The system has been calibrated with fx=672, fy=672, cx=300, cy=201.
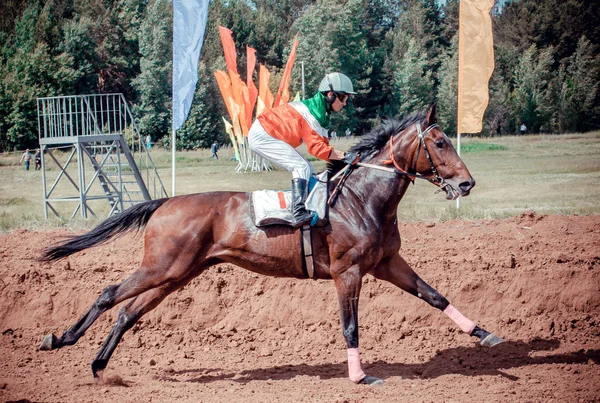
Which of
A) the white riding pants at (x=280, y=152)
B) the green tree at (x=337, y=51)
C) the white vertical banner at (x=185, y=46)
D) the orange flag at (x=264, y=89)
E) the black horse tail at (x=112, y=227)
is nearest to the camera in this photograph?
the white riding pants at (x=280, y=152)

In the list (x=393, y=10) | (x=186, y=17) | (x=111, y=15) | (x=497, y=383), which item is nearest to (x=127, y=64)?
(x=111, y=15)

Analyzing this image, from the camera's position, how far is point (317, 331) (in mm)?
8164

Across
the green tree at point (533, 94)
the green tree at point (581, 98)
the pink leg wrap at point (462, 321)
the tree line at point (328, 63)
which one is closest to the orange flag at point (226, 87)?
the tree line at point (328, 63)

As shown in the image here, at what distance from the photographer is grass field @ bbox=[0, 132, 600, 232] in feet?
50.7

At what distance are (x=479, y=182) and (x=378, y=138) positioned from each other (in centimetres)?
1762

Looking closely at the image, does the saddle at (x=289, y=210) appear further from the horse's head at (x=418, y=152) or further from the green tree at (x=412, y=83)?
the green tree at (x=412, y=83)

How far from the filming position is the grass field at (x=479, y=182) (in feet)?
50.7

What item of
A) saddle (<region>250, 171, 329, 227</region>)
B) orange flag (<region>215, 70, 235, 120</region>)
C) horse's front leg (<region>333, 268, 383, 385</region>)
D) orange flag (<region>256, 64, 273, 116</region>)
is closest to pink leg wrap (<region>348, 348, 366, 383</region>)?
horse's front leg (<region>333, 268, 383, 385</region>)

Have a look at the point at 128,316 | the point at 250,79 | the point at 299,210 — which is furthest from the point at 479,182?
the point at 128,316

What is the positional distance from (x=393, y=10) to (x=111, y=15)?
995 inches

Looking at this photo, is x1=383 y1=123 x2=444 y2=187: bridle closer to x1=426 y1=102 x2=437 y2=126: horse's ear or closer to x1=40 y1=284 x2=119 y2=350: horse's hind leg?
x1=426 y1=102 x2=437 y2=126: horse's ear

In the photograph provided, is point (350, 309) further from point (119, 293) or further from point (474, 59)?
point (474, 59)

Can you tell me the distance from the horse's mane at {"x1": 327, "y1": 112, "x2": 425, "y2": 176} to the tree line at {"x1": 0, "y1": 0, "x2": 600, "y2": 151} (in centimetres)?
3369

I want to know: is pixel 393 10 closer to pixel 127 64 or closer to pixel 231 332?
pixel 127 64
